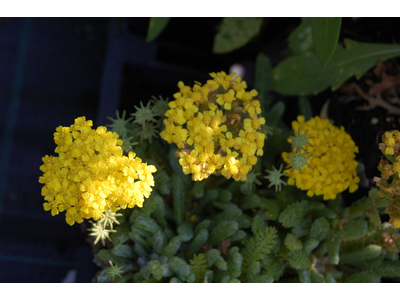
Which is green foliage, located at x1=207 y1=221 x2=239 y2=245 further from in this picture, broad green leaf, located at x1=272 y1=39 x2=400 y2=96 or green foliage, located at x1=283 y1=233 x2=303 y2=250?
broad green leaf, located at x1=272 y1=39 x2=400 y2=96

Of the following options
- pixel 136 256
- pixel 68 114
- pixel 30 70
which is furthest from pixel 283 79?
pixel 30 70

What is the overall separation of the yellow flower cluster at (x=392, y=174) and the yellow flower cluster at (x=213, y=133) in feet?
0.87

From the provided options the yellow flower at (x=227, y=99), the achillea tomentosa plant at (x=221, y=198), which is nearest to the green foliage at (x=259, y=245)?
the achillea tomentosa plant at (x=221, y=198)

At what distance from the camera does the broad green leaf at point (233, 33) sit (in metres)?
1.27

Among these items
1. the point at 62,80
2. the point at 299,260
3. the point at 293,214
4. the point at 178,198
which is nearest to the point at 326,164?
the point at 293,214

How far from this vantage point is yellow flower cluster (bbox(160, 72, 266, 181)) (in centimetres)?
73

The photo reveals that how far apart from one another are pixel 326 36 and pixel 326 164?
0.34 m

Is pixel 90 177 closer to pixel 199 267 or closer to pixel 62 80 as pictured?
pixel 199 267

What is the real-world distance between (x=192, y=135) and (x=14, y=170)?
0.98 metres

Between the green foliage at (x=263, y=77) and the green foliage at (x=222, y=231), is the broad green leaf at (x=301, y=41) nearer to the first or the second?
the green foliage at (x=263, y=77)

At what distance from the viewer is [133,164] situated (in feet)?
2.27

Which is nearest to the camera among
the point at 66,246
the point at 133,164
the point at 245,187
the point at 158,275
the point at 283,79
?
the point at 133,164

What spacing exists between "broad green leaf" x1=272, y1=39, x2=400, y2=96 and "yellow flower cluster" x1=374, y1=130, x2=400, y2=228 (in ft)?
1.29

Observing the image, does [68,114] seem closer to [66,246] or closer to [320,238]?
[66,246]
